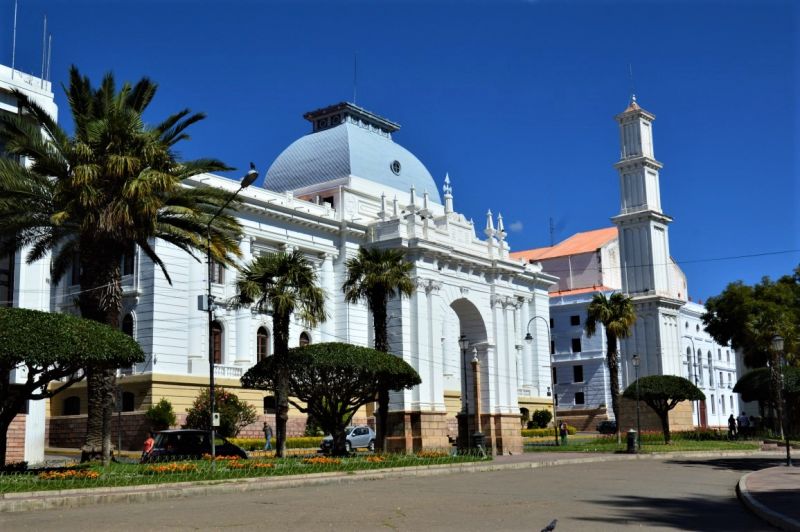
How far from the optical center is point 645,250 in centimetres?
6775

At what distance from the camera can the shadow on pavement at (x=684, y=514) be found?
1388 centimetres

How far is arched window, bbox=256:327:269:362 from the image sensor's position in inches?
2115

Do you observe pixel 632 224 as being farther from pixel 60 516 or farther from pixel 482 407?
pixel 60 516

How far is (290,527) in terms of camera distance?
1345cm

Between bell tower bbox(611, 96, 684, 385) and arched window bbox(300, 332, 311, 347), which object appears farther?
bell tower bbox(611, 96, 684, 385)

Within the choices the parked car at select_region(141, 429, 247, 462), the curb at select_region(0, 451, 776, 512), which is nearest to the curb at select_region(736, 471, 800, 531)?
the curb at select_region(0, 451, 776, 512)

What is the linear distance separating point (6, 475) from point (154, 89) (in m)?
13.3

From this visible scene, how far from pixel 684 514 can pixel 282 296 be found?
18.8 metres

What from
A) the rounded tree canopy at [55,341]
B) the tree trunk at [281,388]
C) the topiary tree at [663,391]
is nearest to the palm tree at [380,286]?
the tree trunk at [281,388]

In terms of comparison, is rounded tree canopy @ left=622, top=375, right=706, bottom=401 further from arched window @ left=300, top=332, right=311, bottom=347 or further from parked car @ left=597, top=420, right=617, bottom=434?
arched window @ left=300, top=332, right=311, bottom=347

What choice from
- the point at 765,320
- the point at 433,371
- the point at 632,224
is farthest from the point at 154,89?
the point at 632,224

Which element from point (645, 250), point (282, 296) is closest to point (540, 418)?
point (645, 250)

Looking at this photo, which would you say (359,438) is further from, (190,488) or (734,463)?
(190,488)

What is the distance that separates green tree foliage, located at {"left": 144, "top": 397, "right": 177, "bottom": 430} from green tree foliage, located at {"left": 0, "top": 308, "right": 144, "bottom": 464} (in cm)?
2048
